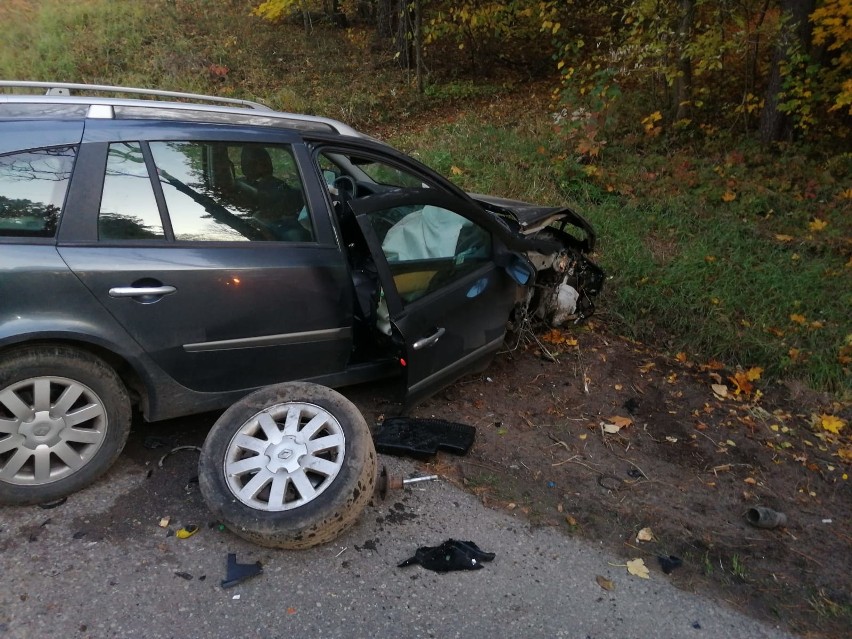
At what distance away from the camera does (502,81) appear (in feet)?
46.3

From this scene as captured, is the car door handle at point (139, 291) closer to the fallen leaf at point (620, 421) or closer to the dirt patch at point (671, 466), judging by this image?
the dirt patch at point (671, 466)

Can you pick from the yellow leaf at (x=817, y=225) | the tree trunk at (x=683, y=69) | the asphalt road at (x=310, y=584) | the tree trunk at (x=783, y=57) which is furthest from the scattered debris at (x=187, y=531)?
the tree trunk at (x=783, y=57)

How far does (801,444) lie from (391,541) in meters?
2.91

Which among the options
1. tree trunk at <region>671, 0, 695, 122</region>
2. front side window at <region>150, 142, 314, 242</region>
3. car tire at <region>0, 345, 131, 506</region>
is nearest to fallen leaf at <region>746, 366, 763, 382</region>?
front side window at <region>150, 142, 314, 242</region>

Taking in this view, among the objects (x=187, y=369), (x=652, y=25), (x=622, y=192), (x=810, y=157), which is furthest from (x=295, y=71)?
(x=187, y=369)

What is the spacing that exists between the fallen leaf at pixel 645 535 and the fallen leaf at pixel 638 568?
0.17m

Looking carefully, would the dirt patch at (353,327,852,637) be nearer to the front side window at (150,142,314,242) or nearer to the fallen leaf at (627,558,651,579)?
the fallen leaf at (627,558,651,579)

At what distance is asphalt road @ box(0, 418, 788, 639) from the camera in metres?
2.72

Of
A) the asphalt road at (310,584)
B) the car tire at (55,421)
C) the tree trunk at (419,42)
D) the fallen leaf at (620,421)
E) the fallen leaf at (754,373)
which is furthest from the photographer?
the tree trunk at (419,42)

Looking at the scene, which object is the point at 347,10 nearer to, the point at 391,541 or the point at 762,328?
the point at 762,328

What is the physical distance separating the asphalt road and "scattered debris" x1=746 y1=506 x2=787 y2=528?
0.72 m

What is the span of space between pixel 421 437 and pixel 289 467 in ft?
3.19

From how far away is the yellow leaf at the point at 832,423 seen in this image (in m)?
4.62

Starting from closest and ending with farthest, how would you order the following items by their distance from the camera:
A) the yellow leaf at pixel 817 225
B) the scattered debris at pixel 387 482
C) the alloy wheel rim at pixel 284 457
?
1. the alloy wheel rim at pixel 284 457
2. the scattered debris at pixel 387 482
3. the yellow leaf at pixel 817 225
